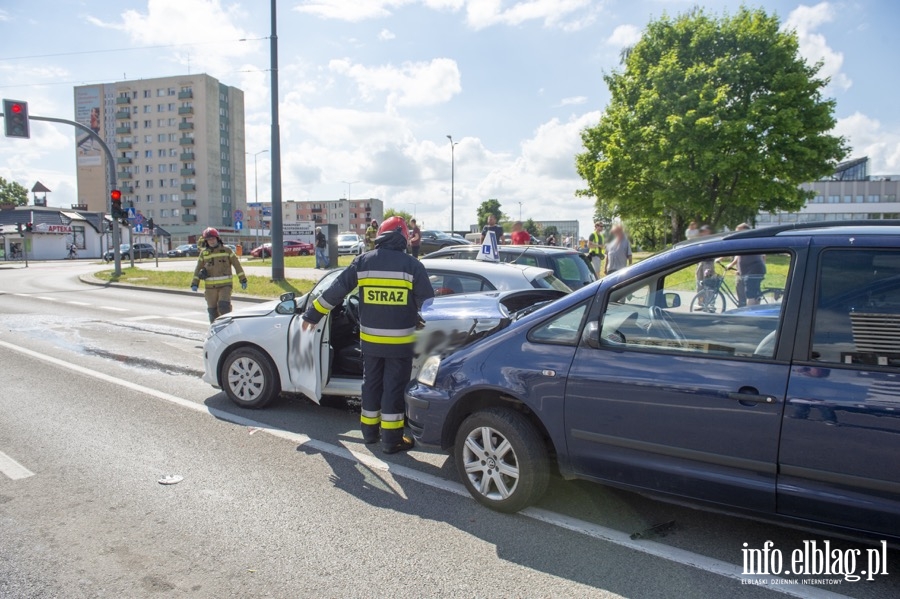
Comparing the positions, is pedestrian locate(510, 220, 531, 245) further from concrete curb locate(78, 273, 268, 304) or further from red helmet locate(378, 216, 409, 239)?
red helmet locate(378, 216, 409, 239)

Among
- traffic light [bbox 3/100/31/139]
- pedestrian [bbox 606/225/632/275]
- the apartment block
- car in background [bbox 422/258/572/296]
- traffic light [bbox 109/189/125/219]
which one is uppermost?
the apartment block

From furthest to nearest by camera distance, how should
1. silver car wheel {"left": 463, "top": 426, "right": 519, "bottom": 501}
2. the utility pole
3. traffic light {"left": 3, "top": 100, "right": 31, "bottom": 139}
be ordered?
traffic light {"left": 3, "top": 100, "right": 31, "bottom": 139} → the utility pole → silver car wheel {"left": 463, "top": 426, "right": 519, "bottom": 501}

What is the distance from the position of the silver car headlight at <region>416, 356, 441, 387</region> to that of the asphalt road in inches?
29.0

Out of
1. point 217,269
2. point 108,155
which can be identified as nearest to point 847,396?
point 217,269

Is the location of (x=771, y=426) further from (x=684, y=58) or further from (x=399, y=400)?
(x=684, y=58)

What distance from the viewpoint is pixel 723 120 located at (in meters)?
29.4

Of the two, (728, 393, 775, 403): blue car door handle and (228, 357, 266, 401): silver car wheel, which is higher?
(728, 393, 775, 403): blue car door handle

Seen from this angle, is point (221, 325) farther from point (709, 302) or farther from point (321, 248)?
point (321, 248)

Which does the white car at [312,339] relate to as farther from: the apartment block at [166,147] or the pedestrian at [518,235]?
the apartment block at [166,147]

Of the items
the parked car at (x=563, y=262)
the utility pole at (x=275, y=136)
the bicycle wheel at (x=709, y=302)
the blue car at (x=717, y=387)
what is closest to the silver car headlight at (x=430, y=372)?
the blue car at (x=717, y=387)

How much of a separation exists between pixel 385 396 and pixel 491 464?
1248 millimetres

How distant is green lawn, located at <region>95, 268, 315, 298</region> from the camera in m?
16.4

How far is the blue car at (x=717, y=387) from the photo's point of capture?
8.88 ft

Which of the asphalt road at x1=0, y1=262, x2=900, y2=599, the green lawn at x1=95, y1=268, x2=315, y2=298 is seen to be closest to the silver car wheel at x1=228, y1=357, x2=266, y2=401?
the asphalt road at x1=0, y1=262, x2=900, y2=599
